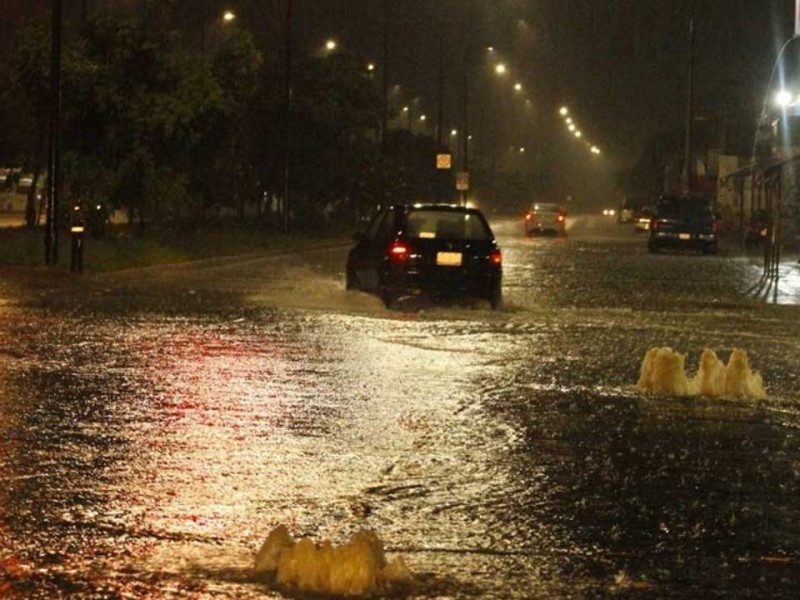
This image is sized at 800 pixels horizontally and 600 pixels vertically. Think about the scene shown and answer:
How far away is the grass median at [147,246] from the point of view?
102ft

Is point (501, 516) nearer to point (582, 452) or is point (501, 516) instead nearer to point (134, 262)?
point (582, 452)

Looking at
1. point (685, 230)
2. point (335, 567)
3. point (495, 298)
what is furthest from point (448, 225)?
point (685, 230)

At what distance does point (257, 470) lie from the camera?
9844 mm

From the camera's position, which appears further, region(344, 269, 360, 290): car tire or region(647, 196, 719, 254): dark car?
region(647, 196, 719, 254): dark car

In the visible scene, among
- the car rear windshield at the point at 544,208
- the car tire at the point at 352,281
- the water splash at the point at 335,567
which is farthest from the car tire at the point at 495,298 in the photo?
the car rear windshield at the point at 544,208

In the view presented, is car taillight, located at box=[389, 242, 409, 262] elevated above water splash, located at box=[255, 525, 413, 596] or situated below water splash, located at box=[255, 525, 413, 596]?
above

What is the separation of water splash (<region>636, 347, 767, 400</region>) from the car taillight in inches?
353

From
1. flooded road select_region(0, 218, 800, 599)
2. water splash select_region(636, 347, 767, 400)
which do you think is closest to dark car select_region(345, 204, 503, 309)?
flooded road select_region(0, 218, 800, 599)

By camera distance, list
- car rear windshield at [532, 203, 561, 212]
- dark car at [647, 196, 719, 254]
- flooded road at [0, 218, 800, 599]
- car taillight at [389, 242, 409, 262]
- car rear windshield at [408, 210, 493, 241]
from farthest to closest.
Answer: car rear windshield at [532, 203, 561, 212]
dark car at [647, 196, 719, 254]
car rear windshield at [408, 210, 493, 241]
car taillight at [389, 242, 409, 262]
flooded road at [0, 218, 800, 599]

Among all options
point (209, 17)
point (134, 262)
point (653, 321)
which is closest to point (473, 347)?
point (653, 321)

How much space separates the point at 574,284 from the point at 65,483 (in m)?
21.9

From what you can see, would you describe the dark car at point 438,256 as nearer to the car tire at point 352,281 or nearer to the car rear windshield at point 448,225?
the car rear windshield at point 448,225

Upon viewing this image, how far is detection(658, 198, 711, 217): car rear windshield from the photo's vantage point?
161 feet

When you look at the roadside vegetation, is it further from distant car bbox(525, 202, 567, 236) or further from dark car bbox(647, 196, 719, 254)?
distant car bbox(525, 202, 567, 236)
